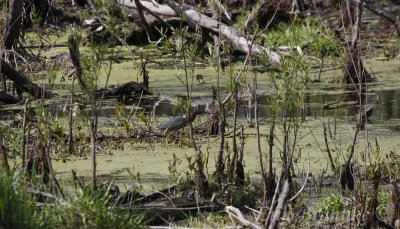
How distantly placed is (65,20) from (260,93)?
15.9 feet

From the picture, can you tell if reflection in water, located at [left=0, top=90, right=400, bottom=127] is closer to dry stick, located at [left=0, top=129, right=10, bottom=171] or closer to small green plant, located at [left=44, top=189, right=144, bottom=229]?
dry stick, located at [left=0, top=129, right=10, bottom=171]

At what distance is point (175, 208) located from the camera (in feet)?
15.4

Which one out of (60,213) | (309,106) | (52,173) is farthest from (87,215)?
(309,106)

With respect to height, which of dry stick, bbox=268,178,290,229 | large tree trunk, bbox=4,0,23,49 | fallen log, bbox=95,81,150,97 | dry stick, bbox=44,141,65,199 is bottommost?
dry stick, bbox=268,178,290,229

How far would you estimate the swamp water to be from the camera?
19.8ft

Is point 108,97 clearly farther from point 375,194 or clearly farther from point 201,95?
point 375,194

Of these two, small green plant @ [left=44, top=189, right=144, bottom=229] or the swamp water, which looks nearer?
small green plant @ [left=44, top=189, right=144, bottom=229]

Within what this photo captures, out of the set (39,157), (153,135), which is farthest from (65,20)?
(39,157)

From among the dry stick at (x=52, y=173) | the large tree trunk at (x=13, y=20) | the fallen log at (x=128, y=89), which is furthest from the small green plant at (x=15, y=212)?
the fallen log at (x=128, y=89)

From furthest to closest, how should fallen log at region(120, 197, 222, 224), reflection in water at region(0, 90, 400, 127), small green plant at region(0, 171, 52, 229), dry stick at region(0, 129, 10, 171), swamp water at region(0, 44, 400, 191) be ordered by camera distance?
reflection in water at region(0, 90, 400, 127) → swamp water at region(0, 44, 400, 191) → dry stick at region(0, 129, 10, 171) → fallen log at region(120, 197, 222, 224) → small green plant at region(0, 171, 52, 229)

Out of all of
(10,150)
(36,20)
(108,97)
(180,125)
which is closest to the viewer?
(10,150)

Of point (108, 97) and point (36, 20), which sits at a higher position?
point (36, 20)

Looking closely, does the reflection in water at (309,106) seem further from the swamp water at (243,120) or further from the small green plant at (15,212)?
the small green plant at (15,212)

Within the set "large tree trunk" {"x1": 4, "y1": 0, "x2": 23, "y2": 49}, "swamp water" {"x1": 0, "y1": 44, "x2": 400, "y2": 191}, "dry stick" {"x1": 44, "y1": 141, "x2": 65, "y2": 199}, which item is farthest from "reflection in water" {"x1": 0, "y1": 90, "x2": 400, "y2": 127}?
"dry stick" {"x1": 44, "y1": 141, "x2": 65, "y2": 199}
